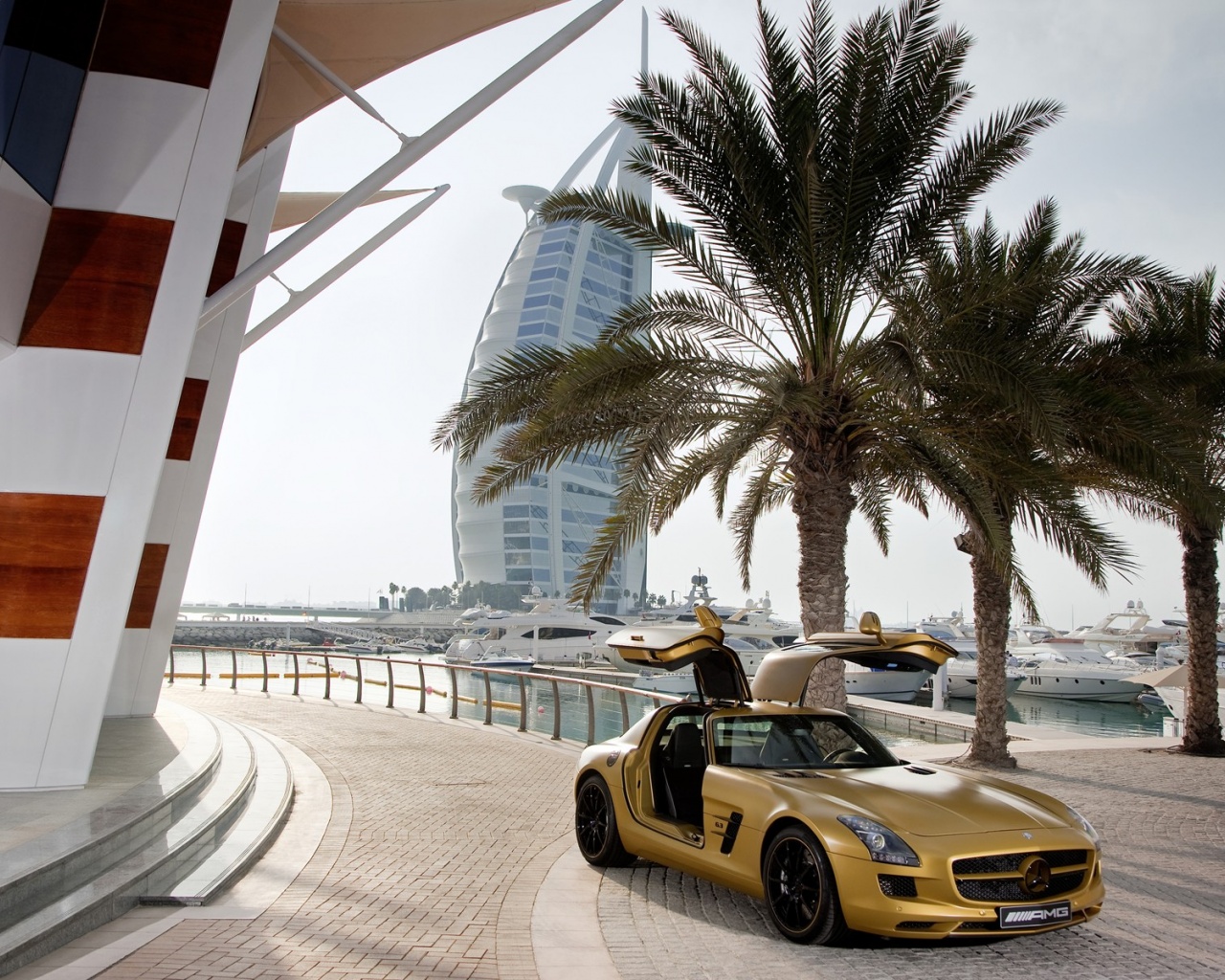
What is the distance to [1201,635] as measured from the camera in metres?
18.6

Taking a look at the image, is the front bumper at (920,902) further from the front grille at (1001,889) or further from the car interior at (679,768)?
the car interior at (679,768)

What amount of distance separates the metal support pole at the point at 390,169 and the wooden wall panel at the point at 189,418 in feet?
12.5

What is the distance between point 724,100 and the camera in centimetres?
1185

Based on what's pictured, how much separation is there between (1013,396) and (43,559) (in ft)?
29.7

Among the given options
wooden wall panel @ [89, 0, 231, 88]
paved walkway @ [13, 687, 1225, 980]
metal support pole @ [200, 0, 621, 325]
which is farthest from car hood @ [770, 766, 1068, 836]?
wooden wall panel @ [89, 0, 231, 88]

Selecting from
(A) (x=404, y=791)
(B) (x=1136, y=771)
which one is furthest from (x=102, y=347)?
(B) (x=1136, y=771)

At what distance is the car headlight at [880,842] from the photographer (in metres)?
5.59

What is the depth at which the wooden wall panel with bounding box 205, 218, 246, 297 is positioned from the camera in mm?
15695

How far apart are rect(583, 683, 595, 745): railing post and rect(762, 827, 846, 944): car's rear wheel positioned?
29.7ft

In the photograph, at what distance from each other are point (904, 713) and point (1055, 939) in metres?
22.0

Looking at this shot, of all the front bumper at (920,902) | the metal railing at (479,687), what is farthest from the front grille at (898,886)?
the metal railing at (479,687)

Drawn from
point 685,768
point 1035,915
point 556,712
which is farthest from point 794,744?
point 556,712

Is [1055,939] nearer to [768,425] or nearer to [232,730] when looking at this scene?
[768,425]

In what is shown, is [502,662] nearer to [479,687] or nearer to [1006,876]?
[479,687]
